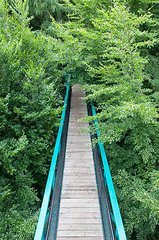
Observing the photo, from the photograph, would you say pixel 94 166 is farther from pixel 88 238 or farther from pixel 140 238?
pixel 140 238

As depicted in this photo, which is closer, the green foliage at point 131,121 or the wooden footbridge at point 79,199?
the wooden footbridge at point 79,199

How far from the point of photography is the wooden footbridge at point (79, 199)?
3.09 meters

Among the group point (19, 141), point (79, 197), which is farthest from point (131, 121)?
point (19, 141)

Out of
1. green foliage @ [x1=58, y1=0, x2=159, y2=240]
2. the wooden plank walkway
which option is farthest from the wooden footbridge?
green foliage @ [x1=58, y1=0, x2=159, y2=240]

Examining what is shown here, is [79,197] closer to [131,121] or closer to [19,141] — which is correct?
[19,141]

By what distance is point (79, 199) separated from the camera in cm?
375

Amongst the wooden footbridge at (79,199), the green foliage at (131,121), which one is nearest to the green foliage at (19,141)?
the wooden footbridge at (79,199)

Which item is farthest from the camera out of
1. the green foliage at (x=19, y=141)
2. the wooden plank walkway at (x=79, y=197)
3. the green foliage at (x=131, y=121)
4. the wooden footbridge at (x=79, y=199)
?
the green foliage at (x=19, y=141)

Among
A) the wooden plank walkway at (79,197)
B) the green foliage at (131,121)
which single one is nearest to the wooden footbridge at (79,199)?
the wooden plank walkway at (79,197)

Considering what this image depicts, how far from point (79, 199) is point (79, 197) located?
5 cm

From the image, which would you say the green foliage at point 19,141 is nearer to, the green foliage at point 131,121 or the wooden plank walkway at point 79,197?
the wooden plank walkway at point 79,197

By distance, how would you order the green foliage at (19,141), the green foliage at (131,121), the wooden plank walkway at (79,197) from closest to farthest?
the wooden plank walkway at (79,197) < the green foliage at (131,121) < the green foliage at (19,141)

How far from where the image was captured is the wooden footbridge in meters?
3.09

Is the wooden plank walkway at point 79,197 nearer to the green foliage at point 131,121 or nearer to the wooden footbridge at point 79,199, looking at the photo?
the wooden footbridge at point 79,199
